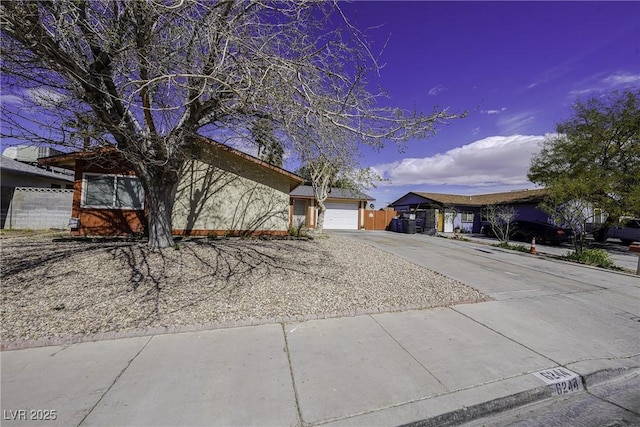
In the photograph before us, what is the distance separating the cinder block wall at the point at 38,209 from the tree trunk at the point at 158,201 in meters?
9.32

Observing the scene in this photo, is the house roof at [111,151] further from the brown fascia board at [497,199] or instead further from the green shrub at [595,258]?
the brown fascia board at [497,199]

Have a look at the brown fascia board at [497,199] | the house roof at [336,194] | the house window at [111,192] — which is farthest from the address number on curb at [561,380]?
the brown fascia board at [497,199]

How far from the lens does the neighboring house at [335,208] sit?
21484 millimetres

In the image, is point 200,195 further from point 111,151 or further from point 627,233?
point 627,233

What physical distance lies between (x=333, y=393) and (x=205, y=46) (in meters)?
5.14

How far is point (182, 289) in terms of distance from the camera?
4691 millimetres

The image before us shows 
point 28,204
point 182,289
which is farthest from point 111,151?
point 28,204

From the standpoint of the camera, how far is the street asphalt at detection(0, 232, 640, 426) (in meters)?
2.25

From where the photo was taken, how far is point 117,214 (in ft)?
32.9

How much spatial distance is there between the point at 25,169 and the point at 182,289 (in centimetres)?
1607

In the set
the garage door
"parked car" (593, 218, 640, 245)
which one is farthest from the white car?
the garage door

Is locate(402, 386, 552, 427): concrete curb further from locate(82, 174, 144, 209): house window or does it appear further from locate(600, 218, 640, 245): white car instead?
locate(600, 218, 640, 245): white car

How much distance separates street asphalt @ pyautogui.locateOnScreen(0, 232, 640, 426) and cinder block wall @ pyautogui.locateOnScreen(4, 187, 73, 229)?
1258 centimetres

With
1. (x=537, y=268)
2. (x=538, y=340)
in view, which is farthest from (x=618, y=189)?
(x=538, y=340)
